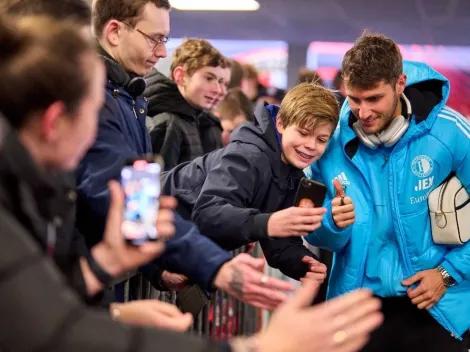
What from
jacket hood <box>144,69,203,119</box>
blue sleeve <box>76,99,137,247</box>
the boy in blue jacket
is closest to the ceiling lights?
jacket hood <box>144,69,203,119</box>

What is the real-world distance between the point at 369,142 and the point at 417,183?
10.2 inches

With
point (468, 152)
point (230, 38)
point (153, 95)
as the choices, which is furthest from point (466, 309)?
point (230, 38)

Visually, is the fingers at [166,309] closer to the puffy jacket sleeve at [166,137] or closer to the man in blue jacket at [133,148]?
the man in blue jacket at [133,148]

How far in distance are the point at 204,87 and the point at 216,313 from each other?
1361 millimetres

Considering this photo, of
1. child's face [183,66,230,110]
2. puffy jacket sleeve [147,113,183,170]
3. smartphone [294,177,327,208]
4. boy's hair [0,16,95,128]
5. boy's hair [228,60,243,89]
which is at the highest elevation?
boy's hair [0,16,95,128]

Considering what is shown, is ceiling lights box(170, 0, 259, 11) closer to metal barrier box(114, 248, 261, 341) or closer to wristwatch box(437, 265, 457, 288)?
metal barrier box(114, 248, 261, 341)

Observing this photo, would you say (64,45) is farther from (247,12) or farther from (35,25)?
(247,12)

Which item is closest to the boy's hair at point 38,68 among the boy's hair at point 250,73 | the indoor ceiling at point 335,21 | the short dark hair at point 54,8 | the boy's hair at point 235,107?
the short dark hair at point 54,8

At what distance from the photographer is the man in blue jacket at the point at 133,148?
178cm

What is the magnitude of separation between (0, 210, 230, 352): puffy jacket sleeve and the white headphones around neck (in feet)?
5.98

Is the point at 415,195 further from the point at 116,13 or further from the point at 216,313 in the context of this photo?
the point at 216,313

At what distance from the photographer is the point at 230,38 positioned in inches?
480

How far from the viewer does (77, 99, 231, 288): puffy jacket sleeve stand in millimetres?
1857

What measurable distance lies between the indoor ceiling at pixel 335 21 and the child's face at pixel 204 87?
4178 millimetres
